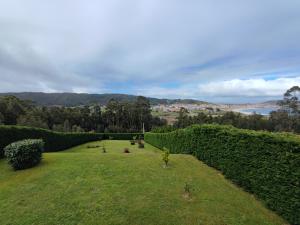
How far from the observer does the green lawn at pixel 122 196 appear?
769 cm

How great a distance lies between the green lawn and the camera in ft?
25.2

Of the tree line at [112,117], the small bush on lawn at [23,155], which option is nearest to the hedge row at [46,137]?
the small bush on lawn at [23,155]

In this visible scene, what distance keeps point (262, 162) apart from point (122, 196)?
18.7 ft

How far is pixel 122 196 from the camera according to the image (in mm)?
8953

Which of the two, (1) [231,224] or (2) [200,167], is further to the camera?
(2) [200,167]

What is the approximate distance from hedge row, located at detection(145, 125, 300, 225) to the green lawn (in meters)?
Answer: 0.46

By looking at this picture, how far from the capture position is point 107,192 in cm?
925

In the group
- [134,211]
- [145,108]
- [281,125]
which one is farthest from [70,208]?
[145,108]

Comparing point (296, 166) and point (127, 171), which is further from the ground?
point (296, 166)

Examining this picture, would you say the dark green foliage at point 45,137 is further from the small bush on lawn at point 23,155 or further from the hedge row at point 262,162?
the hedge row at point 262,162

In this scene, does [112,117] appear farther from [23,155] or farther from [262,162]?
[262,162]

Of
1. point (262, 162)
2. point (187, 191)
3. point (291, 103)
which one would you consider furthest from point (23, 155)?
point (291, 103)

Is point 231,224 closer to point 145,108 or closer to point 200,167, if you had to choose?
point 200,167

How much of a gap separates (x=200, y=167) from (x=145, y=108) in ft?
253
